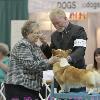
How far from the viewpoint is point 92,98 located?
83.1 inches

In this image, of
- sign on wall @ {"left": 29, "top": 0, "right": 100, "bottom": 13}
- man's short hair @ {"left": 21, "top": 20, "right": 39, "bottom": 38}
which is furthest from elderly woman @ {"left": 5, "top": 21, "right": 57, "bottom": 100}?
sign on wall @ {"left": 29, "top": 0, "right": 100, "bottom": 13}

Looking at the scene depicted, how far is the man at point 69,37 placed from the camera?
2.75 m

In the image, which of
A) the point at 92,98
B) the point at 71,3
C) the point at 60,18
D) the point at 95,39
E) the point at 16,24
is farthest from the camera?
the point at 95,39

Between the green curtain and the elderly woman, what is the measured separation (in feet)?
9.26

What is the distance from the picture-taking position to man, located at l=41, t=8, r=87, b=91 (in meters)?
2.75

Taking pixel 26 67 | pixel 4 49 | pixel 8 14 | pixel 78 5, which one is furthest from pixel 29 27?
pixel 8 14

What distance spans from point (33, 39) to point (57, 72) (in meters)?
0.51

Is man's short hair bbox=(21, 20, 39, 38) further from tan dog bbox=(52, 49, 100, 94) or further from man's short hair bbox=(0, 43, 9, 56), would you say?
man's short hair bbox=(0, 43, 9, 56)

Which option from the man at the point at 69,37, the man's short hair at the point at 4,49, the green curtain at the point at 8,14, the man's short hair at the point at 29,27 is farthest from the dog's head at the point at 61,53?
the green curtain at the point at 8,14

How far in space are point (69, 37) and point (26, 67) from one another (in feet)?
1.44

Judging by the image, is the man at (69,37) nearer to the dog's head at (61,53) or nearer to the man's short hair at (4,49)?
the dog's head at (61,53)

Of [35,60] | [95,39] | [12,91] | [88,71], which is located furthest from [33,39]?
[95,39]

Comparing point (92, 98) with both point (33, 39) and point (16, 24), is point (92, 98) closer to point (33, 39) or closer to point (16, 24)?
point (33, 39)

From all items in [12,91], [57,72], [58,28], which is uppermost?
[58,28]
